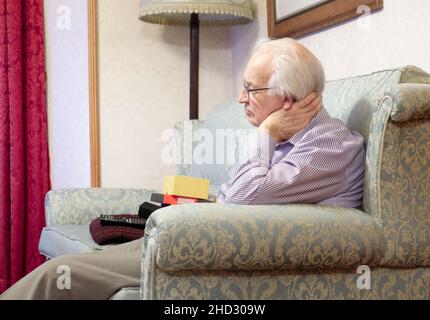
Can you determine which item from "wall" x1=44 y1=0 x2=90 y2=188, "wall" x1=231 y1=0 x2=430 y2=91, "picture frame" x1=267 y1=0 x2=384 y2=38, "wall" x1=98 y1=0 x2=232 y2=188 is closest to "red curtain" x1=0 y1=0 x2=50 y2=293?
"wall" x1=44 y1=0 x2=90 y2=188

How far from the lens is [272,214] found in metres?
1.88

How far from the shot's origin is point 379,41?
2.83m

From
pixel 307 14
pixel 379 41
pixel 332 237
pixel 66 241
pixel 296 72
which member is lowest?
pixel 66 241

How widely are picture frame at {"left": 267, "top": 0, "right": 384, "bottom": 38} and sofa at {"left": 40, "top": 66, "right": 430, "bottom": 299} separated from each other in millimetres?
819

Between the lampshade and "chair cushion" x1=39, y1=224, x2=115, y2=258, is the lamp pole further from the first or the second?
"chair cushion" x1=39, y1=224, x2=115, y2=258

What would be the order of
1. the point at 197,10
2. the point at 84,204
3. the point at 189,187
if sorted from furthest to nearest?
1. the point at 197,10
2. the point at 84,204
3. the point at 189,187

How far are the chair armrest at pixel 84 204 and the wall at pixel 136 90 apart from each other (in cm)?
86

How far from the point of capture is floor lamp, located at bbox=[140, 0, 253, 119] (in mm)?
3617

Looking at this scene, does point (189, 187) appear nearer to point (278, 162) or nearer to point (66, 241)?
point (278, 162)

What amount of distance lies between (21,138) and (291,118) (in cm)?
213

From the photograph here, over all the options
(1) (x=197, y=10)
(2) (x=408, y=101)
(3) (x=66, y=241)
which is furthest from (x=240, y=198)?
(1) (x=197, y=10)

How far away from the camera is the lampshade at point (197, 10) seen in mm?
3611
